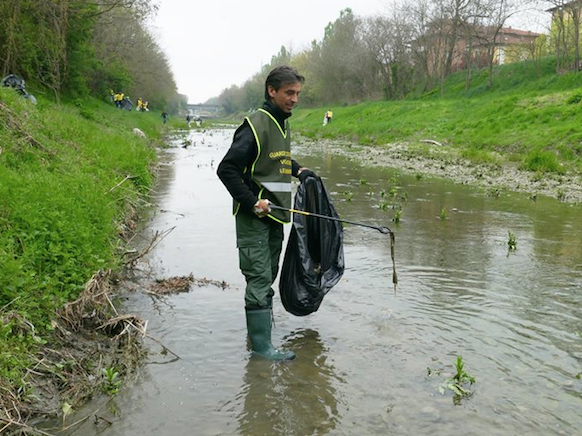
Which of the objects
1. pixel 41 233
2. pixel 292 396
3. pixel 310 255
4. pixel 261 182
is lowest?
pixel 292 396

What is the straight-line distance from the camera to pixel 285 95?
164 inches

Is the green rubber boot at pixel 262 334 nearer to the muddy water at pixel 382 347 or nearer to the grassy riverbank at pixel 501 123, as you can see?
the muddy water at pixel 382 347

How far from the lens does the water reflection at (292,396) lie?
10.8 ft

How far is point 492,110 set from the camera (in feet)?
85.3

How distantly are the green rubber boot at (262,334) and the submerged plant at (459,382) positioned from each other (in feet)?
3.75

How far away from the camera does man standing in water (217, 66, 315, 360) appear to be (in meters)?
4.07

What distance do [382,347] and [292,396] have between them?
1.05 metres

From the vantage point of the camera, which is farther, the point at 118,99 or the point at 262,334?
the point at 118,99

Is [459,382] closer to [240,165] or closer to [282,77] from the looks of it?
[240,165]

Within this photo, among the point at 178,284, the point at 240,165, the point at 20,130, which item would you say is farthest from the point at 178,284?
the point at 20,130

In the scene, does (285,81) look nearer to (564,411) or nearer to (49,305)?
(49,305)

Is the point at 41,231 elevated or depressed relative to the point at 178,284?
elevated

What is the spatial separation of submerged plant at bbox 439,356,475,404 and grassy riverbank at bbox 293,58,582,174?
1300 centimetres

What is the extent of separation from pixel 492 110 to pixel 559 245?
65.4 feet
